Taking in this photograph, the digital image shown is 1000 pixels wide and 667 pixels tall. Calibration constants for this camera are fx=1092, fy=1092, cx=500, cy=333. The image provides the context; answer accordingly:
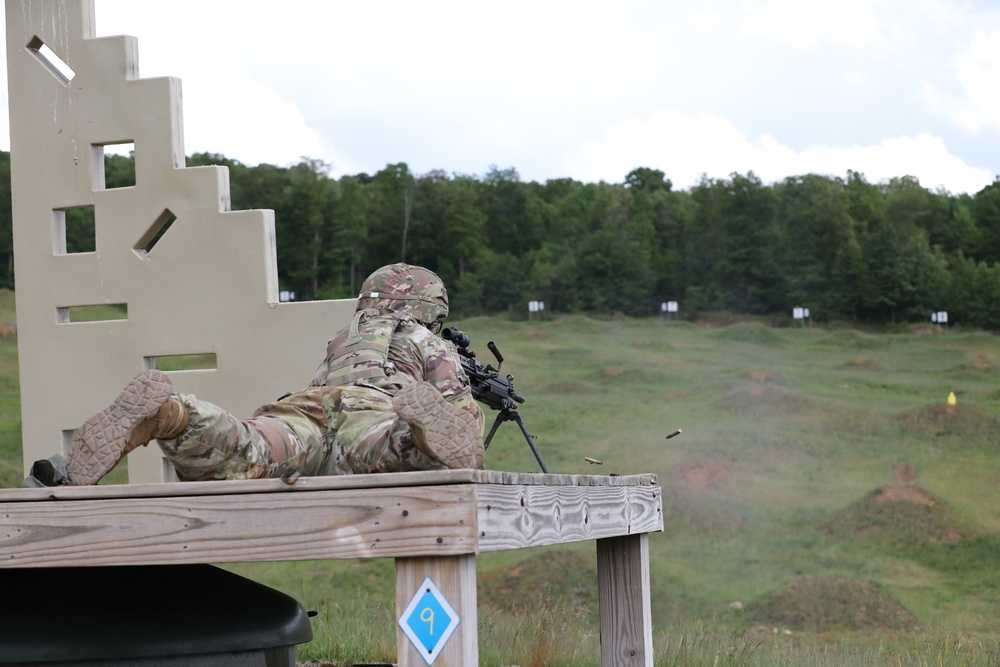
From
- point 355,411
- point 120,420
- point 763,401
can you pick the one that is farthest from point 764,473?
point 120,420

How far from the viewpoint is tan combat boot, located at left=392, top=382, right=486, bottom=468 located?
1996mm

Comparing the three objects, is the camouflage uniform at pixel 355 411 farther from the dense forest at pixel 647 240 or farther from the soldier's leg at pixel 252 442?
the dense forest at pixel 647 240

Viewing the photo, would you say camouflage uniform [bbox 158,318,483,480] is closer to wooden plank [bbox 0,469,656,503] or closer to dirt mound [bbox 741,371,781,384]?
wooden plank [bbox 0,469,656,503]

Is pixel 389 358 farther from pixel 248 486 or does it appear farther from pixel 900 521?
pixel 900 521

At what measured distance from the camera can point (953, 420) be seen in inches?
A: 592

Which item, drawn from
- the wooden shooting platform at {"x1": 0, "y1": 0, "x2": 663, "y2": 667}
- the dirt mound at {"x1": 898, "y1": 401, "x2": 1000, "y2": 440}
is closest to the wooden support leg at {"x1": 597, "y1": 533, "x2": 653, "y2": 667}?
the wooden shooting platform at {"x1": 0, "y1": 0, "x2": 663, "y2": 667}

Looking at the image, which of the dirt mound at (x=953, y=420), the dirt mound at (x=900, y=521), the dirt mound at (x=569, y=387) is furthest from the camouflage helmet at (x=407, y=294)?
the dirt mound at (x=569, y=387)

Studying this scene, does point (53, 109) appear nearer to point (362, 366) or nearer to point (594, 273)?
point (362, 366)

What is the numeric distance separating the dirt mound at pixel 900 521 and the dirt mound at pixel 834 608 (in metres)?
1.39

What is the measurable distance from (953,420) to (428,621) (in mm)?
14685

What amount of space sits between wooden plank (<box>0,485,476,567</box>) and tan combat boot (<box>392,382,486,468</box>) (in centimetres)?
18

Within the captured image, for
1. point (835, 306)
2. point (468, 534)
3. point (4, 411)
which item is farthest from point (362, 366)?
point (835, 306)

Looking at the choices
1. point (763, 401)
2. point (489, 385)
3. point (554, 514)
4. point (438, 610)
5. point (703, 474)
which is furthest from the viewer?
point (763, 401)

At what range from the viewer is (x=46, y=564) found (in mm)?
2057
